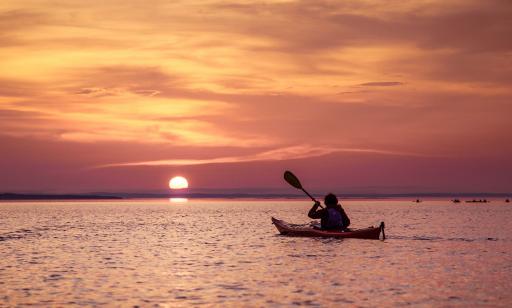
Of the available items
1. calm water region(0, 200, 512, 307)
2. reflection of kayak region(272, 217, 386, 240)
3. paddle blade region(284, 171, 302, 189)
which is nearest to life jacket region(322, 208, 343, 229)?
reflection of kayak region(272, 217, 386, 240)

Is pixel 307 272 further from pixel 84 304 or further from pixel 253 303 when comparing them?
pixel 84 304

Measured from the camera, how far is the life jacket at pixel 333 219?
44.8m

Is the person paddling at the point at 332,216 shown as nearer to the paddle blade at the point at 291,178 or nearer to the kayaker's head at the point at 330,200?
the kayaker's head at the point at 330,200

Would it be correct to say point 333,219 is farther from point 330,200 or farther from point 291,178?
point 291,178

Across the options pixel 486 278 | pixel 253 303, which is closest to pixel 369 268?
pixel 486 278

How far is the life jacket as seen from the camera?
4481 centimetres

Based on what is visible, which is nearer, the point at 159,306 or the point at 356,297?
the point at 159,306

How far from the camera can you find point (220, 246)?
50844 mm

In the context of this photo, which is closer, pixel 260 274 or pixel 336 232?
pixel 260 274

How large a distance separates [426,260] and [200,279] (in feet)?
47.8

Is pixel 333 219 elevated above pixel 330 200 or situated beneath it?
situated beneath

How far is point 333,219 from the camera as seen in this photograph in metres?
44.9

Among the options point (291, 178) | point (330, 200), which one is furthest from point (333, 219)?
point (291, 178)

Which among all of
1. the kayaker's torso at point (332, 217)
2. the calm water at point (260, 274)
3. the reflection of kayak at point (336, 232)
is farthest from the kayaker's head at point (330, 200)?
the calm water at point (260, 274)
